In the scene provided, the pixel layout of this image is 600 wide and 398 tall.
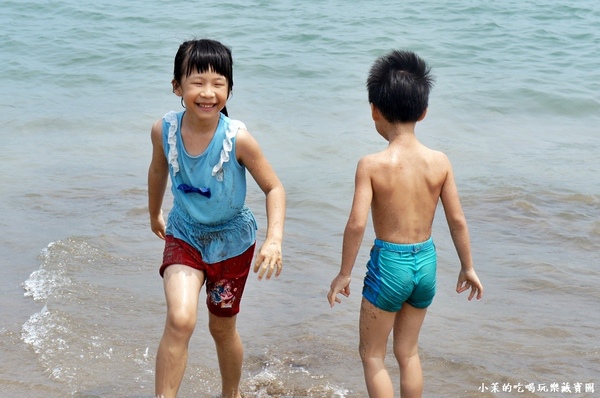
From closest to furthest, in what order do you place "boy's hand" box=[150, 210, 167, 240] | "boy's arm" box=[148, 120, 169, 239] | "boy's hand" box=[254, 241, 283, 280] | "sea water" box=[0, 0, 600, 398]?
"boy's hand" box=[254, 241, 283, 280], "boy's arm" box=[148, 120, 169, 239], "boy's hand" box=[150, 210, 167, 240], "sea water" box=[0, 0, 600, 398]

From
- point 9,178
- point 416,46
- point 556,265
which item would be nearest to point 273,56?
point 416,46

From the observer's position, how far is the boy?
3.05 m

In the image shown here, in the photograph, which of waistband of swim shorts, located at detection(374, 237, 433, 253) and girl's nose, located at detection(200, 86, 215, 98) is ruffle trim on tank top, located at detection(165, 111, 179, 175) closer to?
girl's nose, located at detection(200, 86, 215, 98)

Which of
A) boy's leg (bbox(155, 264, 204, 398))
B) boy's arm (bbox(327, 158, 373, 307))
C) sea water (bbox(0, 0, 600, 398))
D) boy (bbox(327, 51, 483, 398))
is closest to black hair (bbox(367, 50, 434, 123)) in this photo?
boy (bbox(327, 51, 483, 398))

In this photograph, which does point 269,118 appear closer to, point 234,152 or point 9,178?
point 9,178

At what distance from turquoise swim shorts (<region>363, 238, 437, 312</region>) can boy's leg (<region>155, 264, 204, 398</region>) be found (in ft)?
2.22

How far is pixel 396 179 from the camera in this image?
3.06 metres

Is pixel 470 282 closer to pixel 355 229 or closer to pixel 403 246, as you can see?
pixel 403 246

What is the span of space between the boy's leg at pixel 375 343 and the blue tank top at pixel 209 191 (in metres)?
0.58

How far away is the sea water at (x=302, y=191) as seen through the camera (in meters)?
3.99

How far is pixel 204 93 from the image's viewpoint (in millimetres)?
3174

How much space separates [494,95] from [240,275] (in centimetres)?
756

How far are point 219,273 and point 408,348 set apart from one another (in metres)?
0.80

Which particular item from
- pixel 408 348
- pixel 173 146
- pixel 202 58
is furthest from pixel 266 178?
pixel 408 348
